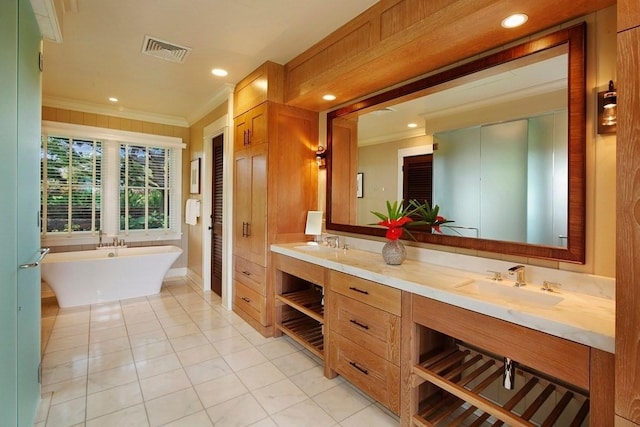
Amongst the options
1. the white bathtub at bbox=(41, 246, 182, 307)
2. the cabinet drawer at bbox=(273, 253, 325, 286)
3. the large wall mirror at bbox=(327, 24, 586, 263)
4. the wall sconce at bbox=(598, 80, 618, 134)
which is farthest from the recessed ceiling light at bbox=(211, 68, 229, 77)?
the wall sconce at bbox=(598, 80, 618, 134)

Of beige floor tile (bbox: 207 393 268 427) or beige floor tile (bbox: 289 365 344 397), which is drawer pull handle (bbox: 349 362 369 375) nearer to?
beige floor tile (bbox: 289 365 344 397)

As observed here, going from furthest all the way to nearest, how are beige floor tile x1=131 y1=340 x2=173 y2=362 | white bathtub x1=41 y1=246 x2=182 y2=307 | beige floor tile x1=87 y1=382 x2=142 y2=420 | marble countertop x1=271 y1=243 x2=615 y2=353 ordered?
white bathtub x1=41 y1=246 x2=182 y2=307, beige floor tile x1=131 y1=340 x2=173 y2=362, beige floor tile x1=87 y1=382 x2=142 y2=420, marble countertop x1=271 y1=243 x2=615 y2=353

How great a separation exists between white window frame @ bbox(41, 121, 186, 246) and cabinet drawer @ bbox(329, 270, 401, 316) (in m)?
3.82

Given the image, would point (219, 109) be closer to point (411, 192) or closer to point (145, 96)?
point (145, 96)

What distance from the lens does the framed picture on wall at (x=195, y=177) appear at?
4.73 m

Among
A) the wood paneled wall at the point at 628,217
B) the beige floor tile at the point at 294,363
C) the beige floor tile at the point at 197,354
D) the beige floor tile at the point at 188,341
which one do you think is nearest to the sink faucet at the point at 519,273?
the wood paneled wall at the point at 628,217

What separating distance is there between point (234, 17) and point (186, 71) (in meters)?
1.24

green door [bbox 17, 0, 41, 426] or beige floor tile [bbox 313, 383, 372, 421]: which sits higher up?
green door [bbox 17, 0, 41, 426]

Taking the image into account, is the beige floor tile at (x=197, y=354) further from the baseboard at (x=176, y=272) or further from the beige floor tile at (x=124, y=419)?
the baseboard at (x=176, y=272)

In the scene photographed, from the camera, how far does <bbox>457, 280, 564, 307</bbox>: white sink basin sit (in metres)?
1.49

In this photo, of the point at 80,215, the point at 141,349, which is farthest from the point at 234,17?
the point at 80,215

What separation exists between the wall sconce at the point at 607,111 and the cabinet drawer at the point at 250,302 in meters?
2.70

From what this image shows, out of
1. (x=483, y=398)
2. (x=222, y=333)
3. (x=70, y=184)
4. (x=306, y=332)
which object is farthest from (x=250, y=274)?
(x=70, y=184)

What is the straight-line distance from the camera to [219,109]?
4031mm
